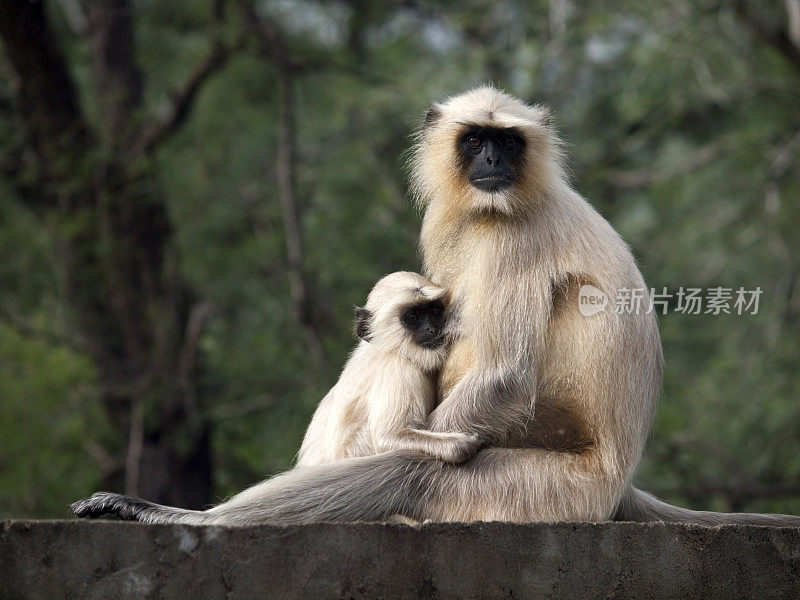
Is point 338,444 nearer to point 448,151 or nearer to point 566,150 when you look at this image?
point 448,151

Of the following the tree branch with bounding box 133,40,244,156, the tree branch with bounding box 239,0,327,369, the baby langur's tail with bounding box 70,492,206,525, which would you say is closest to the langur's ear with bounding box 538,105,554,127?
the baby langur's tail with bounding box 70,492,206,525

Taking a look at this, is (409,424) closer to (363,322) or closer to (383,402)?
(383,402)

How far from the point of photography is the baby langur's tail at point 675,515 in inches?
141

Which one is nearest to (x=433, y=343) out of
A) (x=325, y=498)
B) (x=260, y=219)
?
(x=325, y=498)

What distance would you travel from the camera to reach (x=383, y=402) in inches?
139

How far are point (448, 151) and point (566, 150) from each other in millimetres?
518

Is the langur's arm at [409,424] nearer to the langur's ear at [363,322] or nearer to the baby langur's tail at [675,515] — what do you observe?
the langur's ear at [363,322]

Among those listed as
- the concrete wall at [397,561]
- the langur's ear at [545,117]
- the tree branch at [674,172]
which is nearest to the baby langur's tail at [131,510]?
the concrete wall at [397,561]

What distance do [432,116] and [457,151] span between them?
1.14 ft

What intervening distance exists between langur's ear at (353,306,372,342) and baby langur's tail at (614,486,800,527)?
41.0 inches

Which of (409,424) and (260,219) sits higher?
(260,219)

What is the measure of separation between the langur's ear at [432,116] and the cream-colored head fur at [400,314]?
697 mm

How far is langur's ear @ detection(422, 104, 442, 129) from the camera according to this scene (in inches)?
168

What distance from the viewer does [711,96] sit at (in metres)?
8.25
